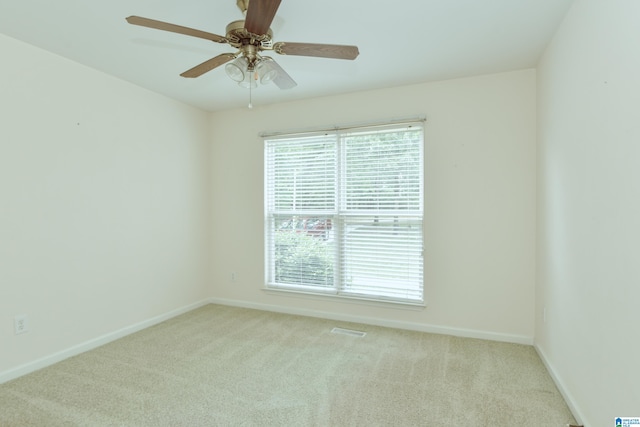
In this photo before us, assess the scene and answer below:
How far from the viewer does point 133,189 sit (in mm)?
3352

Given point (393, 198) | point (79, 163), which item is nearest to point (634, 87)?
point (393, 198)

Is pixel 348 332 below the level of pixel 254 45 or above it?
below

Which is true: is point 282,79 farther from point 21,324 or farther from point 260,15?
point 21,324

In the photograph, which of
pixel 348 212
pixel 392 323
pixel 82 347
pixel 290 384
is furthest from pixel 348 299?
pixel 82 347

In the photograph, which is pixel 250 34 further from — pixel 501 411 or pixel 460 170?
pixel 501 411

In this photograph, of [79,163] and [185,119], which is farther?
[185,119]

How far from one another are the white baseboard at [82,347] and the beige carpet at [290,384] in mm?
70

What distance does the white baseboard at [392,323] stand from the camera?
303cm

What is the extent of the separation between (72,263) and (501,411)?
11.2 feet

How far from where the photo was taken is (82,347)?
2.86 metres

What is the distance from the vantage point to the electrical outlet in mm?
2439

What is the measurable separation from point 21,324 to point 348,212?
293cm

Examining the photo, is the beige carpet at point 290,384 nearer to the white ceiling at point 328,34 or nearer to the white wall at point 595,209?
the white wall at point 595,209

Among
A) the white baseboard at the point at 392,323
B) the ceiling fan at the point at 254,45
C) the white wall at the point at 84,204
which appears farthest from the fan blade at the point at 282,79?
the white baseboard at the point at 392,323
